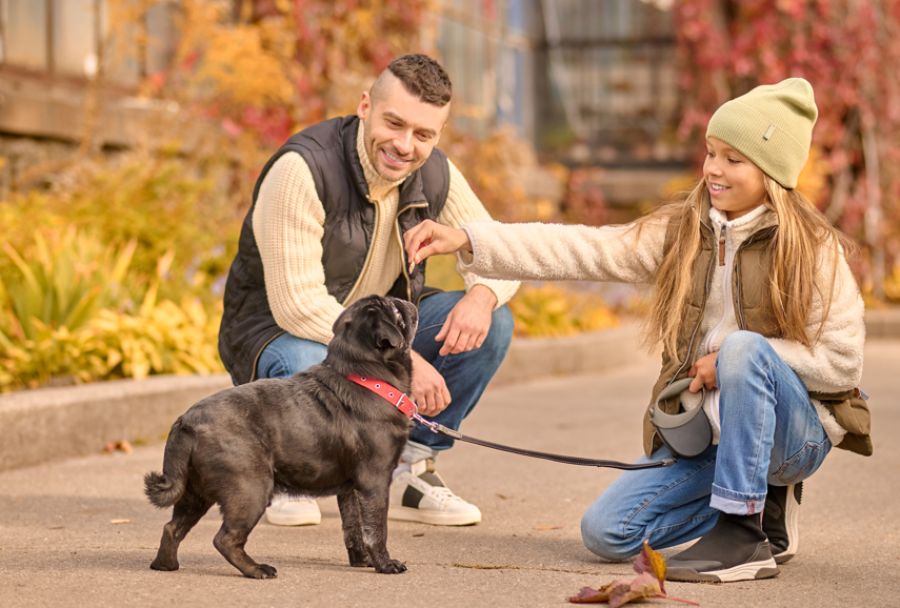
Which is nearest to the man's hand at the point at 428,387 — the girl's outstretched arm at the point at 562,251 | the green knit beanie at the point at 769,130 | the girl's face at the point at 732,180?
the girl's outstretched arm at the point at 562,251

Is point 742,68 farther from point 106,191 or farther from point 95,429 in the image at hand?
point 95,429

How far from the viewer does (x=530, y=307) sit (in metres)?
10.5

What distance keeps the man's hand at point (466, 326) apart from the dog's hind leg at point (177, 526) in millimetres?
1090

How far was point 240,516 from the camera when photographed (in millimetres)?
3691

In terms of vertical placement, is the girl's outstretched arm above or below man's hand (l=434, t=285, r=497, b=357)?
above

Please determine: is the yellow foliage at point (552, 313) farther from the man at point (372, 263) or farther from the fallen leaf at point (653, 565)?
the fallen leaf at point (653, 565)

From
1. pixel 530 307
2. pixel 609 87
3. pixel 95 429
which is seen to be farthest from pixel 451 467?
pixel 609 87

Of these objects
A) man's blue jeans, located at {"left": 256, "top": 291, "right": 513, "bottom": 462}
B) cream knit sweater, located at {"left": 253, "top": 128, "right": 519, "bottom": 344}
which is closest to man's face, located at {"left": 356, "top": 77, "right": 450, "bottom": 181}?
→ cream knit sweater, located at {"left": 253, "top": 128, "right": 519, "bottom": 344}

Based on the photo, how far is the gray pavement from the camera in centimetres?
368

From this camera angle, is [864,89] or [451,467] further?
[864,89]

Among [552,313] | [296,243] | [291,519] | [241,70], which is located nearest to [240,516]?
[291,519]

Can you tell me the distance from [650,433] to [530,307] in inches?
239

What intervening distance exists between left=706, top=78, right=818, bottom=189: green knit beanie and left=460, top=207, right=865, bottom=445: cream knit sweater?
0.49 feet

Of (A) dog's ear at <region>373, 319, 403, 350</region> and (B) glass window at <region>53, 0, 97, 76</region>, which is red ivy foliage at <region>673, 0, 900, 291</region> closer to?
Result: (B) glass window at <region>53, 0, 97, 76</region>
